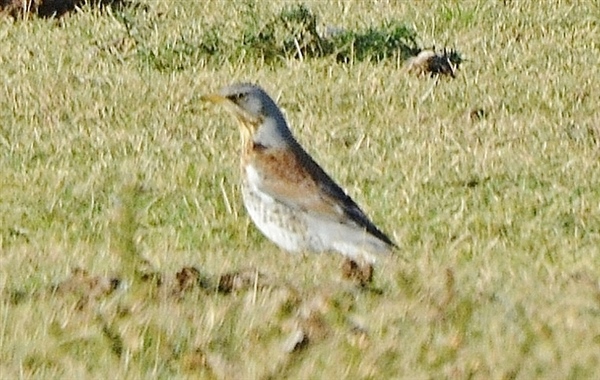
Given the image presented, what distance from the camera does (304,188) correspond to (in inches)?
297

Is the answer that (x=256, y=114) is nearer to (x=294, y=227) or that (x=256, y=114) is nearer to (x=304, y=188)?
(x=304, y=188)

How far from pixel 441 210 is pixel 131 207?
3041 mm

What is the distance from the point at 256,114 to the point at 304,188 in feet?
2.01

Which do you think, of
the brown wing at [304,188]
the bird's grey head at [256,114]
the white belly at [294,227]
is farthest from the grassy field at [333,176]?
the bird's grey head at [256,114]

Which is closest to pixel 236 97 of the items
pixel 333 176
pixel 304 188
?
pixel 304 188

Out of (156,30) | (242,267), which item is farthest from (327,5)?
(242,267)

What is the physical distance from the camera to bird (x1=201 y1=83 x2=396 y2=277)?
7324 mm

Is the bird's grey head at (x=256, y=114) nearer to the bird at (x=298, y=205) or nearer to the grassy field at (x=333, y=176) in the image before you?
the bird at (x=298, y=205)

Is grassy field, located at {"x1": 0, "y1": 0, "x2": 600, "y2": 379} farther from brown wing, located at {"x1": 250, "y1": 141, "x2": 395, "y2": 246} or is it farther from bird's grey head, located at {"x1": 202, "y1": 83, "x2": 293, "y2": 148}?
bird's grey head, located at {"x1": 202, "y1": 83, "x2": 293, "y2": 148}

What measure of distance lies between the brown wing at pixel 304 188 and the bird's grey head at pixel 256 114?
0.43 ft

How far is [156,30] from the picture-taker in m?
12.9

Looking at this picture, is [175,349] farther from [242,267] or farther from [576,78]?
[576,78]

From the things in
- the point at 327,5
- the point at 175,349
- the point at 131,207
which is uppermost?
the point at 131,207

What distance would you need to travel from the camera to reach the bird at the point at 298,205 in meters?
7.32
